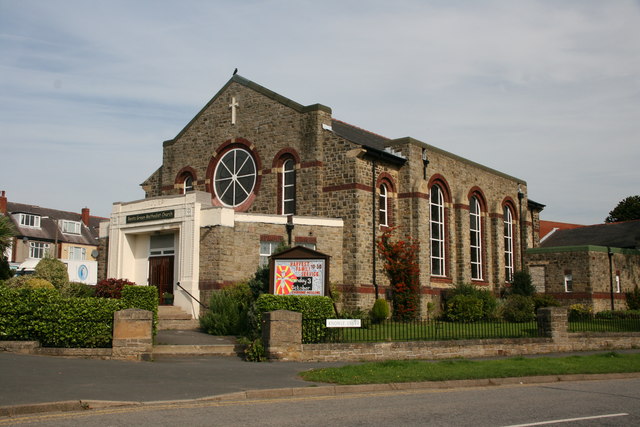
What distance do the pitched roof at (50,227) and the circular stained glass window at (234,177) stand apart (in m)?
33.2

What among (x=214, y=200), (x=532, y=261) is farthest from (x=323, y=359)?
(x=532, y=261)

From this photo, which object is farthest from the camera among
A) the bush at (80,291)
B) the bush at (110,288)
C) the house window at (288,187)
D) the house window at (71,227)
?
the house window at (71,227)

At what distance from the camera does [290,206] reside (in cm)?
Result: 3016

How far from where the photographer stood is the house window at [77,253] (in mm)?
69000

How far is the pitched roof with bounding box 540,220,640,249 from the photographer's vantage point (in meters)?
45.1

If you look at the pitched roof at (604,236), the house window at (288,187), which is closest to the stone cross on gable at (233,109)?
the house window at (288,187)

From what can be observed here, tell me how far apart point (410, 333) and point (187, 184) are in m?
17.4

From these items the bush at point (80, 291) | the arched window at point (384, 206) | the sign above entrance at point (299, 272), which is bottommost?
the bush at point (80, 291)

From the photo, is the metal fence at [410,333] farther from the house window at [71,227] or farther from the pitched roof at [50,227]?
the house window at [71,227]

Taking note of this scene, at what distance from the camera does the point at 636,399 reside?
12.0 m

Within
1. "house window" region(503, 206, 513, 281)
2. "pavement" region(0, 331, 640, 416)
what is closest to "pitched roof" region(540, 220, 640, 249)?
"house window" region(503, 206, 513, 281)

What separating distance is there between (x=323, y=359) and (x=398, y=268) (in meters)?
12.0

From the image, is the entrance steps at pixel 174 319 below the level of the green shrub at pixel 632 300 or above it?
below

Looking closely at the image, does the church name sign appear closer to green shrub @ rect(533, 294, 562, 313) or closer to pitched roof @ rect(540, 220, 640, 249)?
green shrub @ rect(533, 294, 562, 313)
